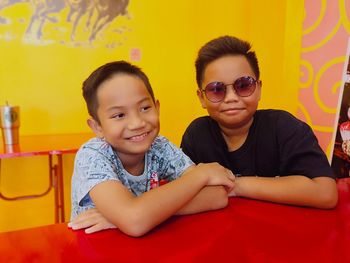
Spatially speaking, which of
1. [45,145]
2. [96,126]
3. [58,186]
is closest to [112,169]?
[96,126]

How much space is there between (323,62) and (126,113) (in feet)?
5.75

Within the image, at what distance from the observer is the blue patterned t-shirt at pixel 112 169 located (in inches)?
34.7

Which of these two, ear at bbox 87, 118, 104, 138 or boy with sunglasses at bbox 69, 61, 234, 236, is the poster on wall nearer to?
boy with sunglasses at bbox 69, 61, 234, 236

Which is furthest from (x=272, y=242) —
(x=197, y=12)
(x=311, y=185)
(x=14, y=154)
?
(x=197, y=12)

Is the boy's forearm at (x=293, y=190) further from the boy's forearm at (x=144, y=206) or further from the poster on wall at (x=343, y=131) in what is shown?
the poster on wall at (x=343, y=131)

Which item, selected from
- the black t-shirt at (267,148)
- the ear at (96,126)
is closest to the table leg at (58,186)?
the black t-shirt at (267,148)

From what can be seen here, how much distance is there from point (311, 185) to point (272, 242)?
36 cm

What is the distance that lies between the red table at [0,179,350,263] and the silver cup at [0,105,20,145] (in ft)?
5.25

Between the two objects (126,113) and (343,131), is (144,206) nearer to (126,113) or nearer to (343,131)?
(126,113)

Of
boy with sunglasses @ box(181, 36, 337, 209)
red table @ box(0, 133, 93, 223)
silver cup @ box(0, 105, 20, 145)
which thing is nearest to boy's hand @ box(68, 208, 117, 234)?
boy with sunglasses @ box(181, 36, 337, 209)

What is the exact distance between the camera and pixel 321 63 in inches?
91.7

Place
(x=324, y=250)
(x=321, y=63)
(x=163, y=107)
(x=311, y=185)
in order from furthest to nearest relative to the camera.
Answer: (x=163, y=107) < (x=321, y=63) < (x=311, y=185) < (x=324, y=250)

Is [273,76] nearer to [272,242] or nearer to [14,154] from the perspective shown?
[14,154]

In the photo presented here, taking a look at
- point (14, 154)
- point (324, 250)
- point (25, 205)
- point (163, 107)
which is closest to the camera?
point (324, 250)
